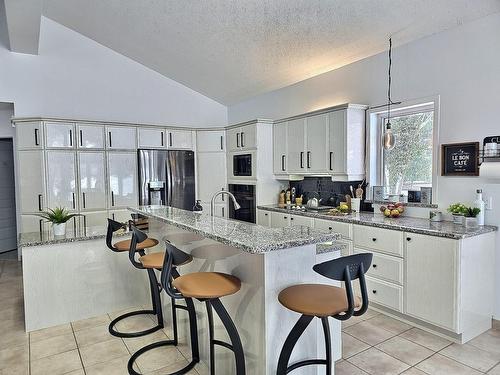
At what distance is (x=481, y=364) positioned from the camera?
7.98 feet

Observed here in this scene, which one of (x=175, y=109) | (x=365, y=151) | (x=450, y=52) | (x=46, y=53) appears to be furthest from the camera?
(x=175, y=109)

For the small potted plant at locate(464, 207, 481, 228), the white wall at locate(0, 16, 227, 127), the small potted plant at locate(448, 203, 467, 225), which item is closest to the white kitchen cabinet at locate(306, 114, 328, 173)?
the small potted plant at locate(448, 203, 467, 225)

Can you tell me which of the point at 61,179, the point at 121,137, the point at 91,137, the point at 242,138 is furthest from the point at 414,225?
the point at 61,179

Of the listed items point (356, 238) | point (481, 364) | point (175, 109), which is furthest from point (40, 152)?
point (481, 364)

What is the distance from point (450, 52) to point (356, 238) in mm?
1970

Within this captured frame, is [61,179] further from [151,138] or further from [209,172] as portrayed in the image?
[209,172]

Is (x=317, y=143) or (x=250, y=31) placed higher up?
(x=250, y=31)

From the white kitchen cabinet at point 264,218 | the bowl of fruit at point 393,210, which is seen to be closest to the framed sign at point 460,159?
the bowl of fruit at point 393,210

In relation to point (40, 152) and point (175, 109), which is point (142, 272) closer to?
point (40, 152)

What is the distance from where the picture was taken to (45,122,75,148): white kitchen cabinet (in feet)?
15.7

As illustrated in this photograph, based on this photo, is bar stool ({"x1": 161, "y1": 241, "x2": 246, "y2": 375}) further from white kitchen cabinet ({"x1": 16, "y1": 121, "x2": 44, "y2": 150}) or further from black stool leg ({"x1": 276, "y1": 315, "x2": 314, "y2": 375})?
white kitchen cabinet ({"x1": 16, "y1": 121, "x2": 44, "y2": 150})

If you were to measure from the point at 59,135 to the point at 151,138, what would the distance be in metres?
1.30

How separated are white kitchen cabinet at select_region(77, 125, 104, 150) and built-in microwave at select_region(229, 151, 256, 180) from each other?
2.03 meters

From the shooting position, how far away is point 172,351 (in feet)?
8.70
